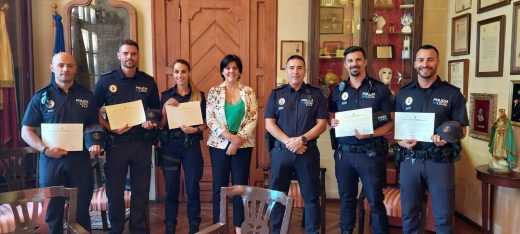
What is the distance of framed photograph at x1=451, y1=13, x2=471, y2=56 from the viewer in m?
3.91

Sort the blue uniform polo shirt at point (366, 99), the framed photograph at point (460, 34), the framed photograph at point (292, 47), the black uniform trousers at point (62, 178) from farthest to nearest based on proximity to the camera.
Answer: the framed photograph at point (292, 47), the framed photograph at point (460, 34), the blue uniform polo shirt at point (366, 99), the black uniform trousers at point (62, 178)

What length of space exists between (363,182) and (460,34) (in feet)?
7.01

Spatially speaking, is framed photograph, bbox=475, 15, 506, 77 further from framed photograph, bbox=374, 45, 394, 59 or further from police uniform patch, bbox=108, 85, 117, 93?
police uniform patch, bbox=108, 85, 117, 93

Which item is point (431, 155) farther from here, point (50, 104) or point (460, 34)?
point (50, 104)

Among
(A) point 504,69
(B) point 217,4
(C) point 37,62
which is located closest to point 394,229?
(A) point 504,69

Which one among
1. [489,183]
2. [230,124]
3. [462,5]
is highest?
[462,5]

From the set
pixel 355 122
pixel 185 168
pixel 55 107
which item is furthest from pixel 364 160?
pixel 55 107

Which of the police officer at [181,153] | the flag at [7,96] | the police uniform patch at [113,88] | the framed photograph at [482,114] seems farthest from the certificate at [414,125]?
the flag at [7,96]

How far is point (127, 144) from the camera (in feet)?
9.73

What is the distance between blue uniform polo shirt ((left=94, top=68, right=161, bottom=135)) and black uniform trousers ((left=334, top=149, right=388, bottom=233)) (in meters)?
1.55

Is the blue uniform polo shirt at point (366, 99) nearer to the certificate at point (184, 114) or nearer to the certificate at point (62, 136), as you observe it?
the certificate at point (184, 114)

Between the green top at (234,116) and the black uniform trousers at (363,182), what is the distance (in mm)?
799

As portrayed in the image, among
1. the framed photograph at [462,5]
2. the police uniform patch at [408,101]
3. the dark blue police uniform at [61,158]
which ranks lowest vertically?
the dark blue police uniform at [61,158]

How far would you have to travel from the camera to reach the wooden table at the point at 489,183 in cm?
304
